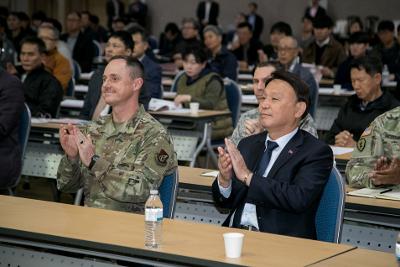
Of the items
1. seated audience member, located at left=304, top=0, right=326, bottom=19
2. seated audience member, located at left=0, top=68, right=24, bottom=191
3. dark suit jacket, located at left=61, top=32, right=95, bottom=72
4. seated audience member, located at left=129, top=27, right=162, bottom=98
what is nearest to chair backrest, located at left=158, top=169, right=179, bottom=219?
seated audience member, located at left=0, top=68, right=24, bottom=191

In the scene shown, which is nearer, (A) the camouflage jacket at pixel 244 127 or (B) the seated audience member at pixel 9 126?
(A) the camouflage jacket at pixel 244 127

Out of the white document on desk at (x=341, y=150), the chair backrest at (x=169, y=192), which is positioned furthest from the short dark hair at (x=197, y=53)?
the chair backrest at (x=169, y=192)

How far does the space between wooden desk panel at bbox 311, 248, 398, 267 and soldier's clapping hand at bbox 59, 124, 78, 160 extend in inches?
57.3

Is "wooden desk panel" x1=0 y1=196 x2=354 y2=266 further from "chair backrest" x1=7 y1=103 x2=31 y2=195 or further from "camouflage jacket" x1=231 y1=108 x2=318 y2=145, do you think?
"chair backrest" x1=7 y1=103 x2=31 y2=195

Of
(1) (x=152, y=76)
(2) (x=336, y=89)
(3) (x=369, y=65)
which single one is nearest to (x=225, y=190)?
(3) (x=369, y=65)

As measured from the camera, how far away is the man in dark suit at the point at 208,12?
60.3 feet

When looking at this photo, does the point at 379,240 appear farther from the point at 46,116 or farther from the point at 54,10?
the point at 54,10

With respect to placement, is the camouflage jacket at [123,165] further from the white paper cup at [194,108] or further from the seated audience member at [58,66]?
the seated audience member at [58,66]

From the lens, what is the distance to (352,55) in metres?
10.4

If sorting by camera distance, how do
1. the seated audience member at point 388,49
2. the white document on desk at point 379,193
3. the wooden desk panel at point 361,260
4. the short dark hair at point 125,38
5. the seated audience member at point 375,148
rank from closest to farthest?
1. the wooden desk panel at point 361,260
2. the white document on desk at point 379,193
3. the seated audience member at point 375,148
4. the short dark hair at point 125,38
5. the seated audience member at point 388,49

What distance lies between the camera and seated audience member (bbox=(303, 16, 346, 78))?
11.7m

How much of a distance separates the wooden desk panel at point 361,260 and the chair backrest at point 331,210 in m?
0.43

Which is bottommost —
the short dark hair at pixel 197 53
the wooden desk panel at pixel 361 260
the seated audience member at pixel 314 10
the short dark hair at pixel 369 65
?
the wooden desk panel at pixel 361 260

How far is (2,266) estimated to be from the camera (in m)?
3.77
